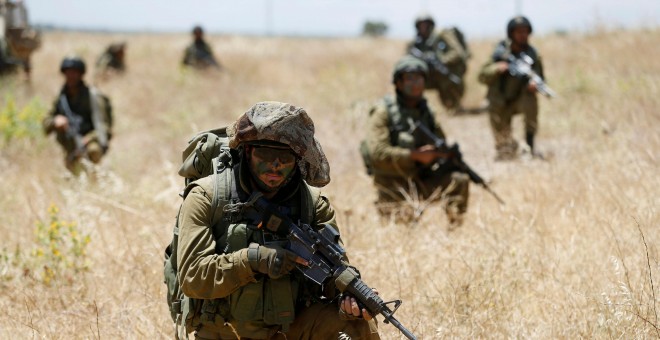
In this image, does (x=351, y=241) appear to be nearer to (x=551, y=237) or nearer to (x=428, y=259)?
(x=428, y=259)

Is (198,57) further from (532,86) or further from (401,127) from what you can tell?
(401,127)

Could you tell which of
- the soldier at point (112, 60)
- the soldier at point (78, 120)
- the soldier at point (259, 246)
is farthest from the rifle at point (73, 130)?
the soldier at point (112, 60)

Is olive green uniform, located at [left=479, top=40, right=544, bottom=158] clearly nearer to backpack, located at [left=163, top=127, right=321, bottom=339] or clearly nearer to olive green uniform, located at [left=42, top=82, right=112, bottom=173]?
olive green uniform, located at [left=42, top=82, right=112, bottom=173]

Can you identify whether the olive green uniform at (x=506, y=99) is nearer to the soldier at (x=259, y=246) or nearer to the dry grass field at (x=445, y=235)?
the dry grass field at (x=445, y=235)

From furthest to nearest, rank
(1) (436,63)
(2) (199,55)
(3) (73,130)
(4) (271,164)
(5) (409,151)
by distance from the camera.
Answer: (2) (199,55) < (1) (436,63) < (3) (73,130) < (5) (409,151) < (4) (271,164)

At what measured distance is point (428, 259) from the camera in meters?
4.91

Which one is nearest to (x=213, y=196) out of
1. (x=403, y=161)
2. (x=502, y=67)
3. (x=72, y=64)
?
(x=403, y=161)

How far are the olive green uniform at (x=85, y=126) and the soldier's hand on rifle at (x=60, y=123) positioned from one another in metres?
0.08

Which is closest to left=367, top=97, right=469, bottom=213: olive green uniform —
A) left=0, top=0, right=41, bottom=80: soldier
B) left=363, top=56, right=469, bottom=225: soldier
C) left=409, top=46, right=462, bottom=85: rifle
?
left=363, top=56, right=469, bottom=225: soldier

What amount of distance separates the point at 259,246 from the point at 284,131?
440 mm

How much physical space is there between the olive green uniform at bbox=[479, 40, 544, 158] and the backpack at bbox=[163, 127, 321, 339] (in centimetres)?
549

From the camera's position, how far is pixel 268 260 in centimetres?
307

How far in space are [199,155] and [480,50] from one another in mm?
17005

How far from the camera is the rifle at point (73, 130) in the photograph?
7.96m
